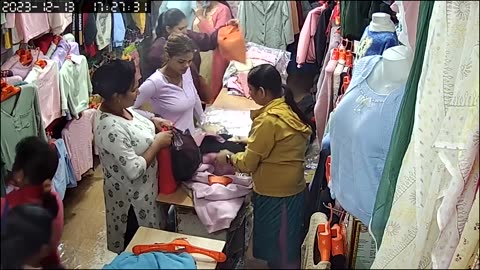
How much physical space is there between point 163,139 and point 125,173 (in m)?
0.12

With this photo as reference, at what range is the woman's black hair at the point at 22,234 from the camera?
934 mm

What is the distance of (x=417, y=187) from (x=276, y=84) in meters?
0.43

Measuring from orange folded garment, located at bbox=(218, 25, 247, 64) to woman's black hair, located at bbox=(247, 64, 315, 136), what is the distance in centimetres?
14

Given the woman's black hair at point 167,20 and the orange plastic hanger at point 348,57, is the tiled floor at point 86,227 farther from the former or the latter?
the orange plastic hanger at point 348,57

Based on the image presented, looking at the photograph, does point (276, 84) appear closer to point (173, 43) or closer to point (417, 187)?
point (173, 43)

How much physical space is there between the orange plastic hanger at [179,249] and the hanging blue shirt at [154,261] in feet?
0.23

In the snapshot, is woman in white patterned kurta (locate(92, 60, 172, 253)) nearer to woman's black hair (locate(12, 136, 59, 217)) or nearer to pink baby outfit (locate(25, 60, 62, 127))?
pink baby outfit (locate(25, 60, 62, 127))

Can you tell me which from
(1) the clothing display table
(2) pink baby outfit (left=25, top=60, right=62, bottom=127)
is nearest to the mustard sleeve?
(1) the clothing display table

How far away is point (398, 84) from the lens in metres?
1.30

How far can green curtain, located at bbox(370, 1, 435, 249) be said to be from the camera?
113 centimetres

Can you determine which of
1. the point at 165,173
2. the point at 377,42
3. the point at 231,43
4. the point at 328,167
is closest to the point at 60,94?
the point at 165,173

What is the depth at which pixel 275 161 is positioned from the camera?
147cm

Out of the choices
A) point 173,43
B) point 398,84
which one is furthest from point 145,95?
point 398,84

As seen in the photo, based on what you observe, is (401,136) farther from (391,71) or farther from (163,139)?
(163,139)
